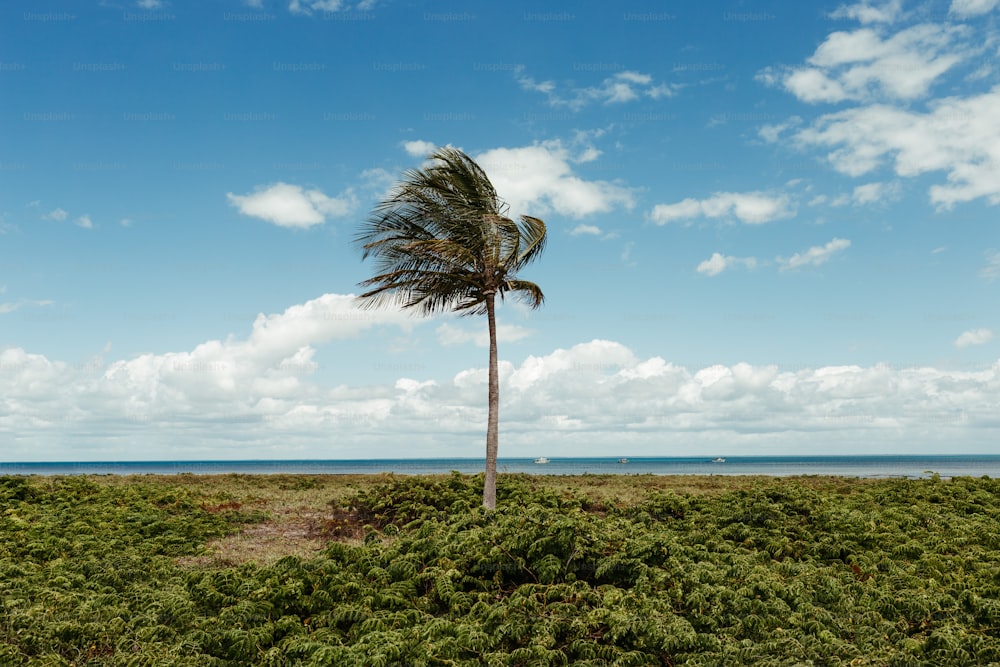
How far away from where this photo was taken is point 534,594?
361 inches

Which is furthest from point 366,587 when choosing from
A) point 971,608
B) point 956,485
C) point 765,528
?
point 956,485

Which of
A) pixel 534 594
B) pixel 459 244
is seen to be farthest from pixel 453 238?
pixel 534 594

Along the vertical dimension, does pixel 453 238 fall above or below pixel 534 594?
above

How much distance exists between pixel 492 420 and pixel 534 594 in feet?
35.2

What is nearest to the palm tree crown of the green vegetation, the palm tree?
the palm tree

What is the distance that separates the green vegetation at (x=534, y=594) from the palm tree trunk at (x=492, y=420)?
5090mm

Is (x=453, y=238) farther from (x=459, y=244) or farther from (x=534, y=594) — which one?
(x=534, y=594)

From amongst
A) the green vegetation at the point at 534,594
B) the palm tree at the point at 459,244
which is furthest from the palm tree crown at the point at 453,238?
the green vegetation at the point at 534,594

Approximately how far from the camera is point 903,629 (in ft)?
27.7

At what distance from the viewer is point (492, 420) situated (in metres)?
19.8

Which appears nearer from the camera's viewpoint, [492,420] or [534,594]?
[534,594]

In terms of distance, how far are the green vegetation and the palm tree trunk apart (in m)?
5.09

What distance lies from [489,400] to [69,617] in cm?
1271

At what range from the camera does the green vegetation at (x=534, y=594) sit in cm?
754
